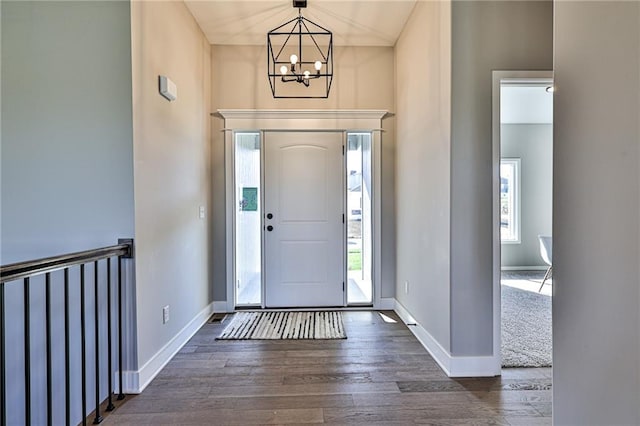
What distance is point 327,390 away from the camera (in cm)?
203

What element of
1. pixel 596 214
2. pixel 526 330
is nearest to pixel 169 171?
pixel 596 214

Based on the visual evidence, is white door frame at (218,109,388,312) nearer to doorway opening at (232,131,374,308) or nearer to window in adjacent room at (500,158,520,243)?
doorway opening at (232,131,374,308)

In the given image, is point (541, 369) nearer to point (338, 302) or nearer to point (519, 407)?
point (519, 407)

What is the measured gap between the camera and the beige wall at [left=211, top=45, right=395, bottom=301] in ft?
11.6

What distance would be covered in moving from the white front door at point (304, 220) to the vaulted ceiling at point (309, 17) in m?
1.03

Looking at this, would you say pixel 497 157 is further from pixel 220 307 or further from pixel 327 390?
pixel 220 307

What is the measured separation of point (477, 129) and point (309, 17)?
1.92 meters

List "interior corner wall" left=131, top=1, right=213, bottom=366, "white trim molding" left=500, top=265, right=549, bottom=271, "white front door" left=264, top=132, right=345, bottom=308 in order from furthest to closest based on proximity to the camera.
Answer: "white trim molding" left=500, top=265, right=549, bottom=271, "white front door" left=264, top=132, right=345, bottom=308, "interior corner wall" left=131, top=1, right=213, bottom=366

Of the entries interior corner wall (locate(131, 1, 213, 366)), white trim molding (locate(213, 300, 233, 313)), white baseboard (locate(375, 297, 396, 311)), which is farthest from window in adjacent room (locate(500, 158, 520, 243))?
interior corner wall (locate(131, 1, 213, 366))

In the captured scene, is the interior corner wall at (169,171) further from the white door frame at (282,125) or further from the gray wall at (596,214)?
the gray wall at (596,214)

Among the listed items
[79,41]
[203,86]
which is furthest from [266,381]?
[203,86]

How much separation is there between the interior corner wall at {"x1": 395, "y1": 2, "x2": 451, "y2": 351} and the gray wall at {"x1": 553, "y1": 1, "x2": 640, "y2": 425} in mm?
1021

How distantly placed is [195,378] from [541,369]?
7.76 ft

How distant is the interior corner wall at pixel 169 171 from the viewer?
207cm
